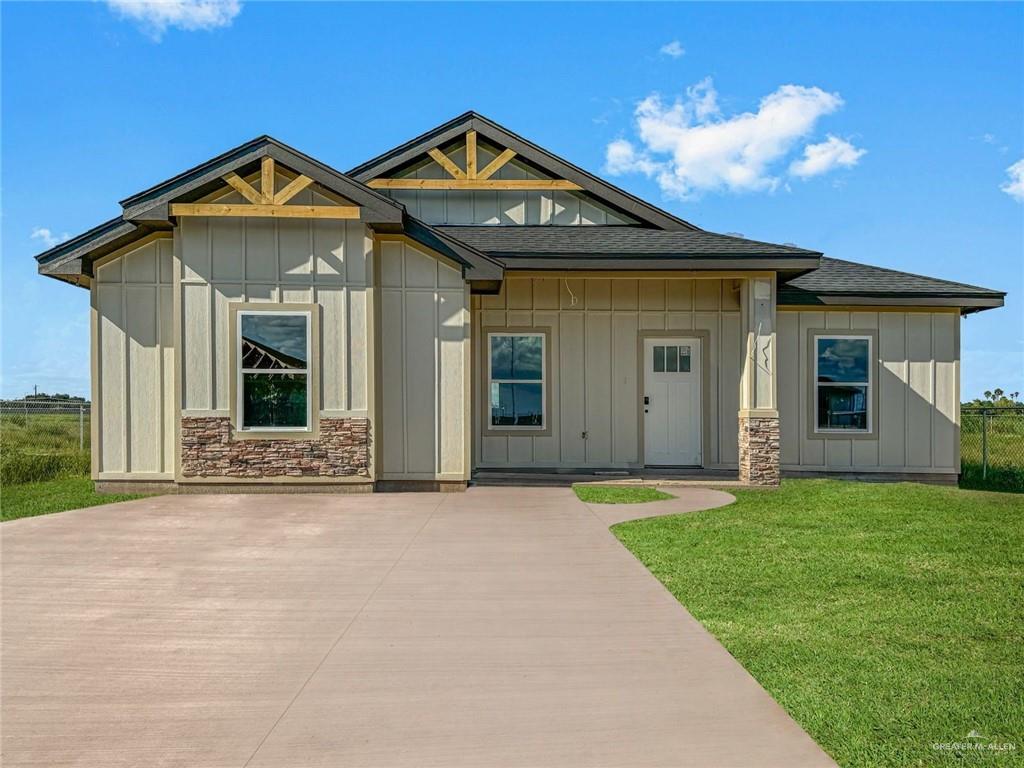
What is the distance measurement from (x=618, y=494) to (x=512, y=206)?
657cm

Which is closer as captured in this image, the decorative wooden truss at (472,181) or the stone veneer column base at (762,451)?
the stone veneer column base at (762,451)

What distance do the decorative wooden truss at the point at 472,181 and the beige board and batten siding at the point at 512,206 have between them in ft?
0.50

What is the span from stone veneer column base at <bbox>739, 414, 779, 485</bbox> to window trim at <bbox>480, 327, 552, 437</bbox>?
3.65m

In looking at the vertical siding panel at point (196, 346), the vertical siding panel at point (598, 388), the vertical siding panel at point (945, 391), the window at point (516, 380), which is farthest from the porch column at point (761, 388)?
the vertical siding panel at point (196, 346)

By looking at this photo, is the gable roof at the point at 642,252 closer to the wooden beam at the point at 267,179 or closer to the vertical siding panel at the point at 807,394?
the vertical siding panel at the point at 807,394

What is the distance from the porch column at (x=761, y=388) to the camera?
36.4 feet

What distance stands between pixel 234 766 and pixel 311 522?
18.3ft

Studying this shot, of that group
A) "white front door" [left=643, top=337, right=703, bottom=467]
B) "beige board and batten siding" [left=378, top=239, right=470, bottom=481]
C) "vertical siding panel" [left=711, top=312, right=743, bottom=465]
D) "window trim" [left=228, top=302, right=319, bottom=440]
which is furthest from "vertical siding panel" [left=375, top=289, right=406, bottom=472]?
"vertical siding panel" [left=711, top=312, right=743, bottom=465]

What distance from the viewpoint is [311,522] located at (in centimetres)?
847

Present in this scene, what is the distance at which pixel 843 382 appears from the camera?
12.8 meters

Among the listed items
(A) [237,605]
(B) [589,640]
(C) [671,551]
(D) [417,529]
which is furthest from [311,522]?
(B) [589,640]

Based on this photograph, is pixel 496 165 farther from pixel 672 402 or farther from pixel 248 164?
pixel 672 402

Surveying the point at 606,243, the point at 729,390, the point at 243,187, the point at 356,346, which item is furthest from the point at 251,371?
the point at 729,390

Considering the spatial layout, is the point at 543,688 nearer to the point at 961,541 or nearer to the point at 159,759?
the point at 159,759
